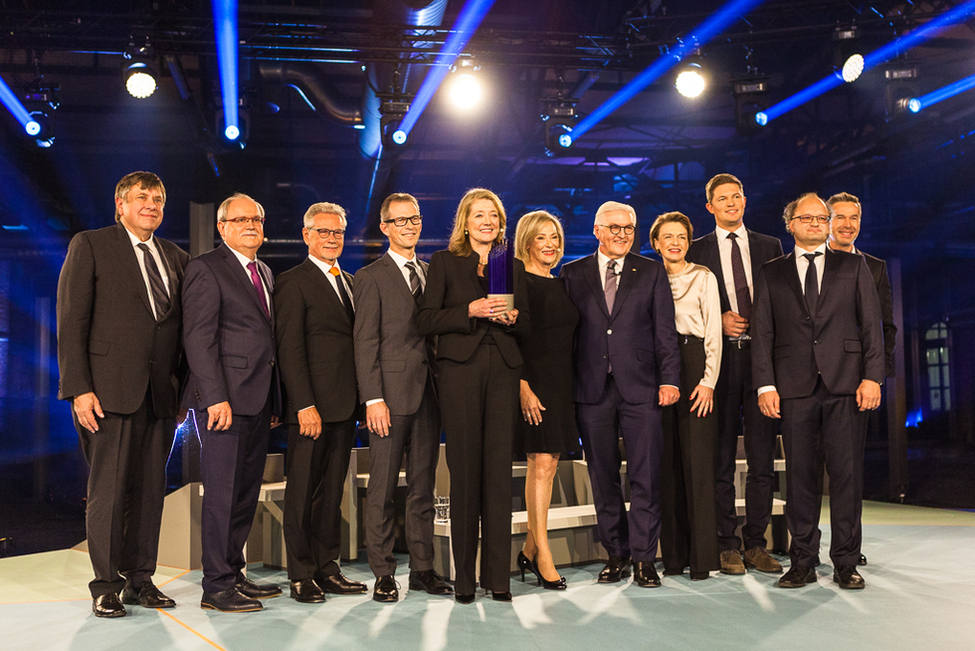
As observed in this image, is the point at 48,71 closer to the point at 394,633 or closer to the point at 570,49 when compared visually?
the point at 570,49

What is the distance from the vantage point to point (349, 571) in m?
4.15

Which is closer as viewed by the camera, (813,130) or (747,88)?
(747,88)

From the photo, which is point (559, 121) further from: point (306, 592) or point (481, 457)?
point (306, 592)

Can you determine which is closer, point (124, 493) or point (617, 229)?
point (124, 493)

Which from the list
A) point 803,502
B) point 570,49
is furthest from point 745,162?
point 803,502

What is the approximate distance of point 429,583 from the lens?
348 centimetres

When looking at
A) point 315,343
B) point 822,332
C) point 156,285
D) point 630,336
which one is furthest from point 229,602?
point 822,332

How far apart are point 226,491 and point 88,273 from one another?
108cm

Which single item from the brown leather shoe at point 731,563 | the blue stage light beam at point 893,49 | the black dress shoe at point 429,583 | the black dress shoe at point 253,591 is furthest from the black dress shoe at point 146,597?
the blue stage light beam at point 893,49

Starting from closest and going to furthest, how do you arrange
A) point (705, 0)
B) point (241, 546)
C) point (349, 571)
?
point (241, 546) < point (349, 571) < point (705, 0)

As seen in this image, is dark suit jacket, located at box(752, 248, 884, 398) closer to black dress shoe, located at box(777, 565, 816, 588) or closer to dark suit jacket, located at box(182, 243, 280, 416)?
black dress shoe, located at box(777, 565, 816, 588)

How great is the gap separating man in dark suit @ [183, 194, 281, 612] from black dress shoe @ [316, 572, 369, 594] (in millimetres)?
247

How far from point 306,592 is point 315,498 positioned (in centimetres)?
41

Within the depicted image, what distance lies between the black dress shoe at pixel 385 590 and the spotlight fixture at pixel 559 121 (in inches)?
205
